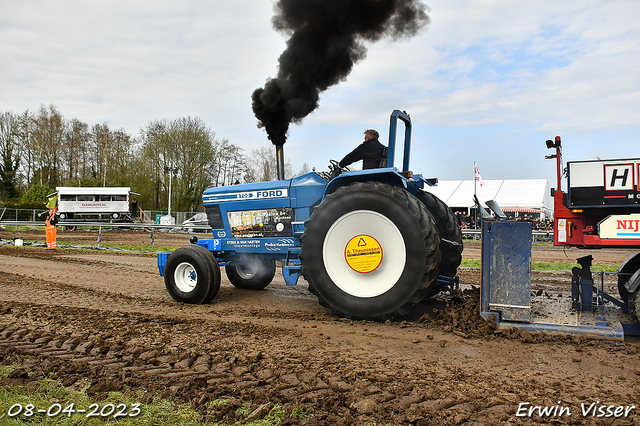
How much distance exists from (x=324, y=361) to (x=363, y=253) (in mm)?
1589

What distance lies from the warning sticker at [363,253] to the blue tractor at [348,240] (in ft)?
0.04

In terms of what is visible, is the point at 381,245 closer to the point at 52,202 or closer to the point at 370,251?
the point at 370,251

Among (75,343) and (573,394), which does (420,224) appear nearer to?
(573,394)

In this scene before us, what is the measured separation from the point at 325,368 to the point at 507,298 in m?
1.93

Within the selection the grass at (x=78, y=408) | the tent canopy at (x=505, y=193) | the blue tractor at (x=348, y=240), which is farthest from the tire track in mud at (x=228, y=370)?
the tent canopy at (x=505, y=193)

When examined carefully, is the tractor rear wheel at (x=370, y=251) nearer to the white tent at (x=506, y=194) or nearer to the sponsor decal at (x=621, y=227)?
the sponsor decal at (x=621, y=227)

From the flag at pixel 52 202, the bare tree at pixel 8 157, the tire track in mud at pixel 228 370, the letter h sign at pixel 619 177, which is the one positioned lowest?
the tire track in mud at pixel 228 370

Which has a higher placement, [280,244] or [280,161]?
[280,161]

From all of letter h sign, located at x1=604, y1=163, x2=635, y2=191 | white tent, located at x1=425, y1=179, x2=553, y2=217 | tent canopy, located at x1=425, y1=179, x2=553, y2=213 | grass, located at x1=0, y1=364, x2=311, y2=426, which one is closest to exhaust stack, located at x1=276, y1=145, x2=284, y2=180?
letter h sign, located at x1=604, y1=163, x2=635, y2=191

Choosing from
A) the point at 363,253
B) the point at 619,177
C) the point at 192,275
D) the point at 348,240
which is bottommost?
the point at 192,275

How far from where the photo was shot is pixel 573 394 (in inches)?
116

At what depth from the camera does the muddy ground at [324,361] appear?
9.13 feet

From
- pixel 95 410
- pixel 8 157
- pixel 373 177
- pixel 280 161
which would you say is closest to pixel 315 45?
pixel 280 161

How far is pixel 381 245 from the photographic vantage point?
4.88 meters
